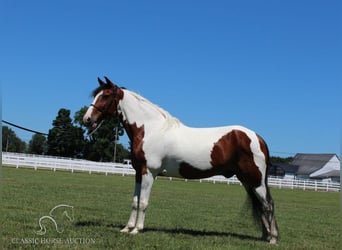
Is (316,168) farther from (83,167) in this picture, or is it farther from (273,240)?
(273,240)

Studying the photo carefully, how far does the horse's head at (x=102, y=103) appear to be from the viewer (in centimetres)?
743

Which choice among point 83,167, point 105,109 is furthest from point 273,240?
point 83,167

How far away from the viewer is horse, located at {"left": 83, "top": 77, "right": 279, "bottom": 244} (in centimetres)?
705

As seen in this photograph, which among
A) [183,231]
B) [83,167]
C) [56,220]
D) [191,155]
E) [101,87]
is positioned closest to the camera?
[191,155]

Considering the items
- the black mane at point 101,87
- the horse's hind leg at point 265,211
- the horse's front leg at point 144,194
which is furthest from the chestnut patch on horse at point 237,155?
the black mane at point 101,87

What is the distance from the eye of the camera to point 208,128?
292 inches

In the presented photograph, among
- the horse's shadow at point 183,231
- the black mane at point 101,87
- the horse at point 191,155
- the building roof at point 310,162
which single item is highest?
the building roof at point 310,162

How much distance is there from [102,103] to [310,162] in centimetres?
9750

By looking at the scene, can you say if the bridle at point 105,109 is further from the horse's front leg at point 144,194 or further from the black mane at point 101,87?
the horse's front leg at point 144,194

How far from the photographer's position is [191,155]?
7.02 metres

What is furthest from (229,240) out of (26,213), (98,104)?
(26,213)

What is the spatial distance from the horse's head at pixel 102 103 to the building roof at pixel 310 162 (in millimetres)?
91937

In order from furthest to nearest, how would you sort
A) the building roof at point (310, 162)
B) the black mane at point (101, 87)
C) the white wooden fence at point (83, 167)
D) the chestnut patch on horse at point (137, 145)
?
the building roof at point (310, 162) → the white wooden fence at point (83, 167) → the black mane at point (101, 87) → the chestnut patch on horse at point (137, 145)

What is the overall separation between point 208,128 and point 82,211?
4.38 m
